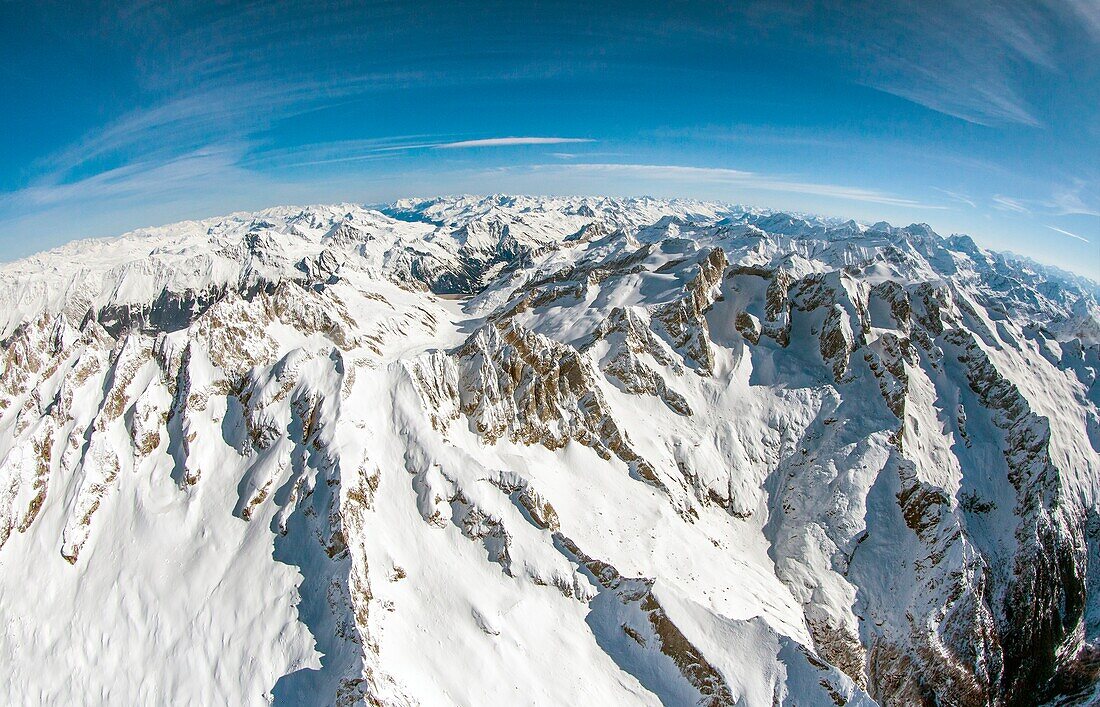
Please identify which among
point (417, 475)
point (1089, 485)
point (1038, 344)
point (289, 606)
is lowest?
point (289, 606)

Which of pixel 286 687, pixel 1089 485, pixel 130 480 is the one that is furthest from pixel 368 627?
pixel 1089 485

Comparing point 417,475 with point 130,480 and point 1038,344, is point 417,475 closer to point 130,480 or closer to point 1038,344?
point 130,480

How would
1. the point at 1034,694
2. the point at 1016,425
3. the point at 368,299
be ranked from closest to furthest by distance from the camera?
the point at 1034,694 < the point at 1016,425 < the point at 368,299

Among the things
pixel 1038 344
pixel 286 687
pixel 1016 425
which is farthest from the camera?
pixel 1038 344

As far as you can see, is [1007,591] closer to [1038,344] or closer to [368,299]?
[1038,344]

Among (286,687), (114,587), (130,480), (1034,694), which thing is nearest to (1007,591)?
(1034,694)

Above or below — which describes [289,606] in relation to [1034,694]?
above

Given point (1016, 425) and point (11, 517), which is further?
point (1016, 425)
